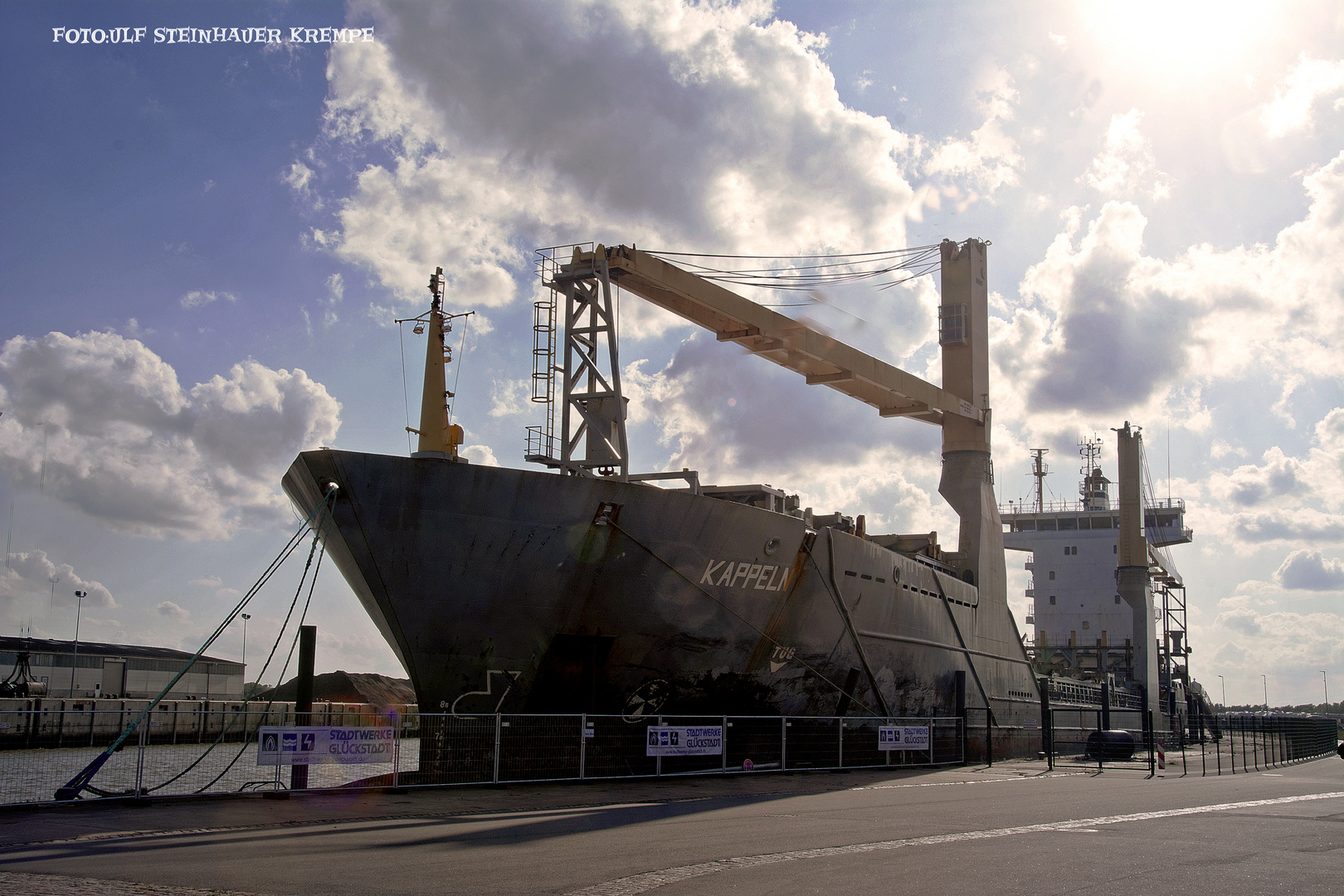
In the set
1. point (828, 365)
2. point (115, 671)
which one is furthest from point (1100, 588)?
point (115, 671)

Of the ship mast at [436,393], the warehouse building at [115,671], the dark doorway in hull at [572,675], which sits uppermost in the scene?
the ship mast at [436,393]

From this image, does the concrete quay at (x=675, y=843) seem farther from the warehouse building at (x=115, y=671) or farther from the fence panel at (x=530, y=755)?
the warehouse building at (x=115, y=671)

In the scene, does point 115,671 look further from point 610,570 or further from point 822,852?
point 822,852

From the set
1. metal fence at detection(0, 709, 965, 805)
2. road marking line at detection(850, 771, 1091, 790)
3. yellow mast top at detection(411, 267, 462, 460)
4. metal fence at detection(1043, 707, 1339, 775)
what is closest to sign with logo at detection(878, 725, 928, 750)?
metal fence at detection(0, 709, 965, 805)

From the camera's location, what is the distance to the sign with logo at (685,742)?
13.6 meters

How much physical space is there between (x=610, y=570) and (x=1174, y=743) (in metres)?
28.4

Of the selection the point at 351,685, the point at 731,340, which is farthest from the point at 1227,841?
the point at 351,685

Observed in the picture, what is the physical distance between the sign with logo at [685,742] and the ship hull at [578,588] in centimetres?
58

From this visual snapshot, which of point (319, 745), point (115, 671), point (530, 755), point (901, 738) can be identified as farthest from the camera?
point (115, 671)

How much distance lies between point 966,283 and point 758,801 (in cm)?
1680

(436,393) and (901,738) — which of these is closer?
(436,393)

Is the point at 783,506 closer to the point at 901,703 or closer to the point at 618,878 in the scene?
the point at 901,703

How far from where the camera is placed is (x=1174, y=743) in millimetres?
33938

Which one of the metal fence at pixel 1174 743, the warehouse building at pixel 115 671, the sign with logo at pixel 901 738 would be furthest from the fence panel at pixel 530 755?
the warehouse building at pixel 115 671
